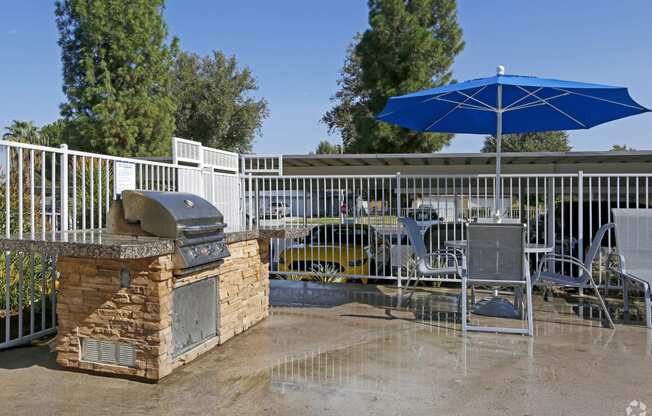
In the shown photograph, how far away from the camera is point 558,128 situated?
20.7 ft

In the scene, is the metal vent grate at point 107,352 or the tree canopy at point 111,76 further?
the tree canopy at point 111,76

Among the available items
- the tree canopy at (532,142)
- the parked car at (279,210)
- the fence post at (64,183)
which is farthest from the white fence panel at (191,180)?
the tree canopy at (532,142)

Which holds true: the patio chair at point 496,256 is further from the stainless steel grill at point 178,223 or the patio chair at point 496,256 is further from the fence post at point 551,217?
the stainless steel grill at point 178,223

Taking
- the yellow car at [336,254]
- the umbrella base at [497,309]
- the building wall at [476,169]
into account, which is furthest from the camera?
the building wall at [476,169]

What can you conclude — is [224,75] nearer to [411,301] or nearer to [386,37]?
[386,37]

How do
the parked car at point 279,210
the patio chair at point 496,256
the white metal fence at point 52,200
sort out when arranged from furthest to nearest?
the parked car at point 279,210, the patio chair at point 496,256, the white metal fence at point 52,200

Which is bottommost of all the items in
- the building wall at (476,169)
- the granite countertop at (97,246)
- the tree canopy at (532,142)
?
the granite countertop at (97,246)

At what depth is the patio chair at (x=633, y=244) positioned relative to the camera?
5148mm

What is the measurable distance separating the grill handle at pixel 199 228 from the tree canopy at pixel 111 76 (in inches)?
677

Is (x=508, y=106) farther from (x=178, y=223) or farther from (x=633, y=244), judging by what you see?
(x=178, y=223)

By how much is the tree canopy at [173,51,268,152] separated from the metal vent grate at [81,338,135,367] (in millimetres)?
22156

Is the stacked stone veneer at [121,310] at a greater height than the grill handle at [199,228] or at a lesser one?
lesser

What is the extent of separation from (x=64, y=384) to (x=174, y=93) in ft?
74.6

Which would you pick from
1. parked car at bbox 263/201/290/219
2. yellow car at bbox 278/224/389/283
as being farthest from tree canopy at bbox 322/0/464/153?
yellow car at bbox 278/224/389/283
